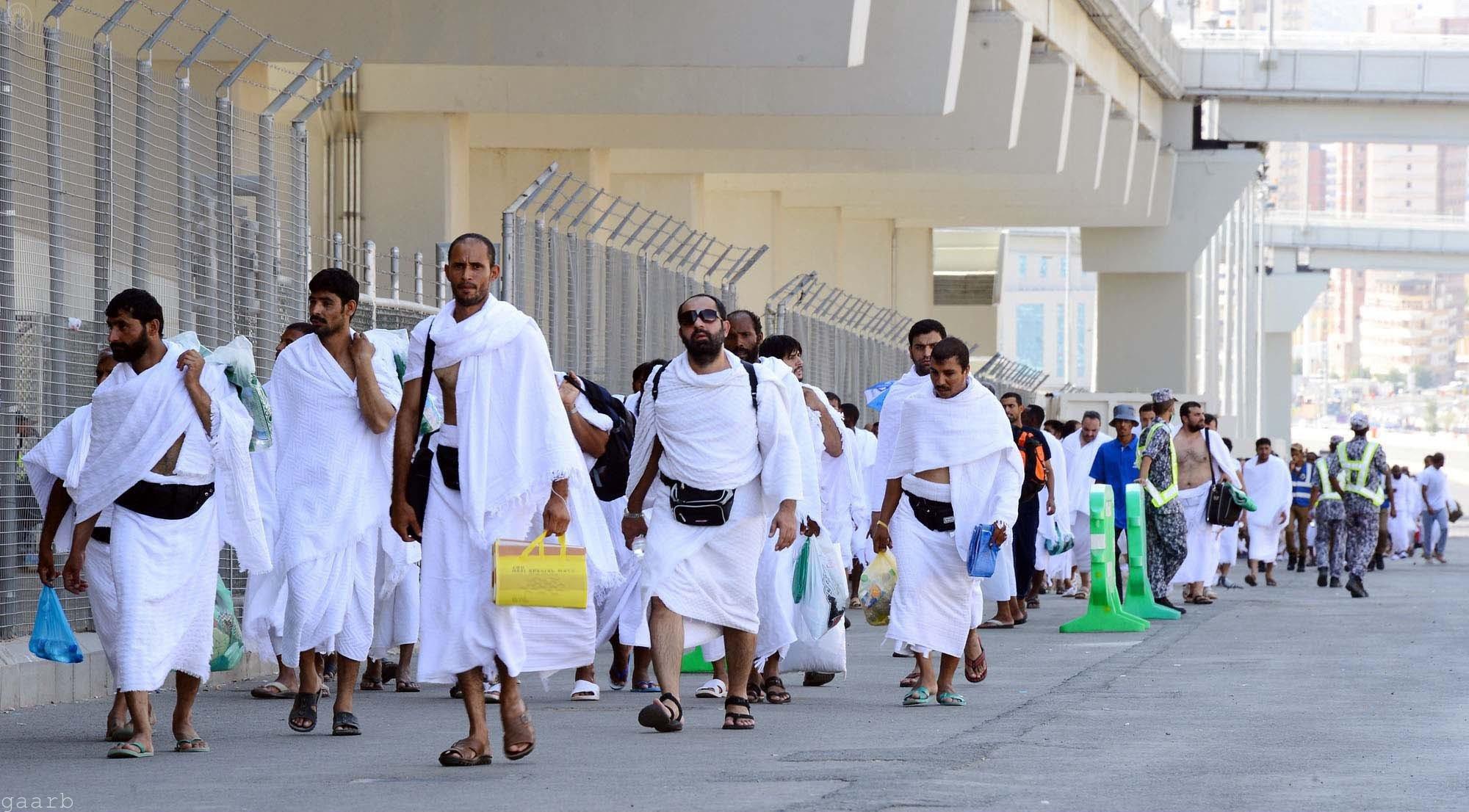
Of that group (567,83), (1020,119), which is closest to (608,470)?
(567,83)

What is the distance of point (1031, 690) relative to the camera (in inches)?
444

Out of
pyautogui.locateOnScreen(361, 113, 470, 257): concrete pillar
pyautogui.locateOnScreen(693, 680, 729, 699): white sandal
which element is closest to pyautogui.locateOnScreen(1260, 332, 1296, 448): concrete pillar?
pyautogui.locateOnScreen(361, 113, 470, 257): concrete pillar

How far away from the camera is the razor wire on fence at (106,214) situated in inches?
402

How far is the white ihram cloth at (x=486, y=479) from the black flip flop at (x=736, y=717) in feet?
4.58

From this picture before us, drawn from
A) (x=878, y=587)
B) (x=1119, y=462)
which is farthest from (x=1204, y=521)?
(x=878, y=587)

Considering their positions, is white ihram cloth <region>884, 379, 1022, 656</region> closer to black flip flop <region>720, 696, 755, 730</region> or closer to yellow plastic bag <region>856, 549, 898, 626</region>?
yellow plastic bag <region>856, 549, 898, 626</region>

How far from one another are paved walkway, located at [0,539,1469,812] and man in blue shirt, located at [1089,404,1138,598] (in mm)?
6523

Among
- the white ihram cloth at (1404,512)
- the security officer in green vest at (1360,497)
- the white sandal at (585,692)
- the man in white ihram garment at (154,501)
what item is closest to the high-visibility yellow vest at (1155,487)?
the security officer in green vest at (1360,497)

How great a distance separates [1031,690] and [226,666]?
411 centimetres

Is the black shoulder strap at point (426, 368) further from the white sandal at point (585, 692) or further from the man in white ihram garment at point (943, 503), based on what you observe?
the man in white ihram garment at point (943, 503)

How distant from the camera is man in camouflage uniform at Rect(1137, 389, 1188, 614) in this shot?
18.5 m

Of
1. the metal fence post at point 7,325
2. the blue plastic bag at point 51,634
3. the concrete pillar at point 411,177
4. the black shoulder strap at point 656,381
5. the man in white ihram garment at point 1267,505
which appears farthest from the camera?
the man in white ihram garment at point 1267,505

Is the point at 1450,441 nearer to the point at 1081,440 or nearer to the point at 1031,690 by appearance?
the point at 1081,440

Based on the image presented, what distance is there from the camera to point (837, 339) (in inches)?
987
